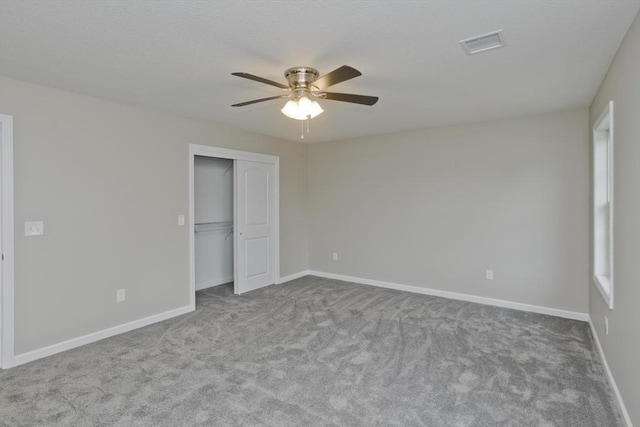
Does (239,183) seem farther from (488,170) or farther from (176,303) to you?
(488,170)

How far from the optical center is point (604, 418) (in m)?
2.17

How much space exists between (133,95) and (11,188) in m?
1.28

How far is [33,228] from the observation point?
3.03 meters

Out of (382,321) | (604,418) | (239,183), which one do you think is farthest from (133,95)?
(604,418)

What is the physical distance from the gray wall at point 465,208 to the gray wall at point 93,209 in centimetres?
240

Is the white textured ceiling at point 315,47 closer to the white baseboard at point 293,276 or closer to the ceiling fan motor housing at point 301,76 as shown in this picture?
the ceiling fan motor housing at point 301,76

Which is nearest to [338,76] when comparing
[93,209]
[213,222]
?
[93,209]

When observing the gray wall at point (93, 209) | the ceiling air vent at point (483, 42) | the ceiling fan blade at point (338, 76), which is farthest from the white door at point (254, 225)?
the ceiling air vent at point (483, 42)

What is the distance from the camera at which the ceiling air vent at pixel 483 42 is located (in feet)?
7.09

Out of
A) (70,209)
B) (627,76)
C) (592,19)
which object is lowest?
(70,209)

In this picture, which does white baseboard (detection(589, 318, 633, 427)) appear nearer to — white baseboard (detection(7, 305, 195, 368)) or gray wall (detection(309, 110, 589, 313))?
gray wall (detection(309, 110, 589, 313))

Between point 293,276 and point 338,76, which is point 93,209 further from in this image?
point 293,276

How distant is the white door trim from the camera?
2.85m

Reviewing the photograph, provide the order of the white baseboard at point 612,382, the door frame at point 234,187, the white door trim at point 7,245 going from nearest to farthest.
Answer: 1. the white baseboard at point 612,382
2. the white door trim at point 7,245
3. the door frame at point 234,187
